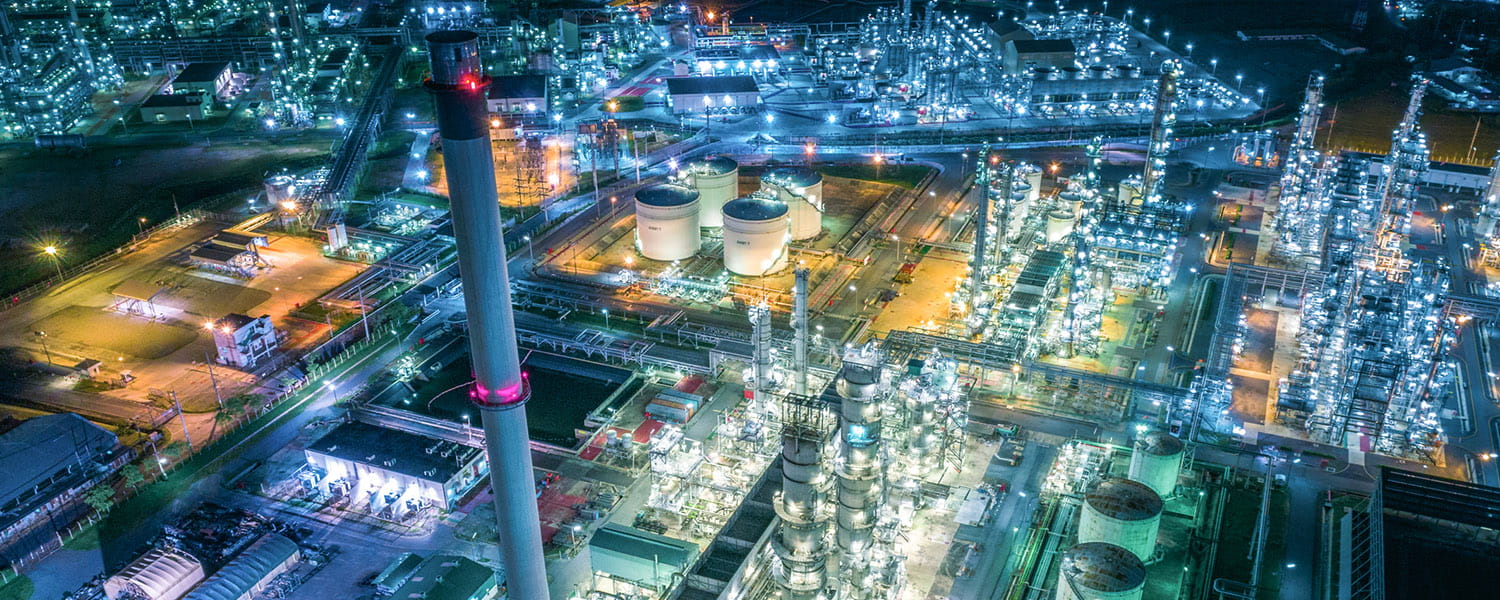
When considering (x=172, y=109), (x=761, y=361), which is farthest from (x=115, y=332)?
(x=172, y=109)

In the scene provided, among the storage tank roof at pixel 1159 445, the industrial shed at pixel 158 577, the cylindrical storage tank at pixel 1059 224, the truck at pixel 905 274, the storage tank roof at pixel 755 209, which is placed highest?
the storage tank roof at pixel 755 209

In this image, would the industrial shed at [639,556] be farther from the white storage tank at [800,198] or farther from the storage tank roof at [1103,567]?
the white storage tank at [800,198]

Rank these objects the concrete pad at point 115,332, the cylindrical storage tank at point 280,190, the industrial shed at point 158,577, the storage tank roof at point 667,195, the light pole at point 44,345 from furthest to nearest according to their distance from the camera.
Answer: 1. the cylindrical storage tank at point 280,190
2. the storage tank roof at point 667,195
3. the concrete pad at point 115,332
4. the light pole at point 44,345
5. the industrial shed at point 158,577

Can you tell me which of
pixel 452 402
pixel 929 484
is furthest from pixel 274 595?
pixel 929 484

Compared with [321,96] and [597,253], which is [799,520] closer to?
[597,253]

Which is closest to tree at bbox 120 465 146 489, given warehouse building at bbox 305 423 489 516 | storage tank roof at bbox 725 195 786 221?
warehouse building at bbox 305 423 489 516

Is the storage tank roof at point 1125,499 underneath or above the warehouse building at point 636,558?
above

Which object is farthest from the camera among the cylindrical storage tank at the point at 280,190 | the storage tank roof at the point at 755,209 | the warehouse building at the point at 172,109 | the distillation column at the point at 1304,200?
the warehouse building at the point at 172,109

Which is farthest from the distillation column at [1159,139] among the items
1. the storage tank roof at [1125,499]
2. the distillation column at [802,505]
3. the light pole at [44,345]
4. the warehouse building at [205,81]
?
the warehouse building at [205,81]
